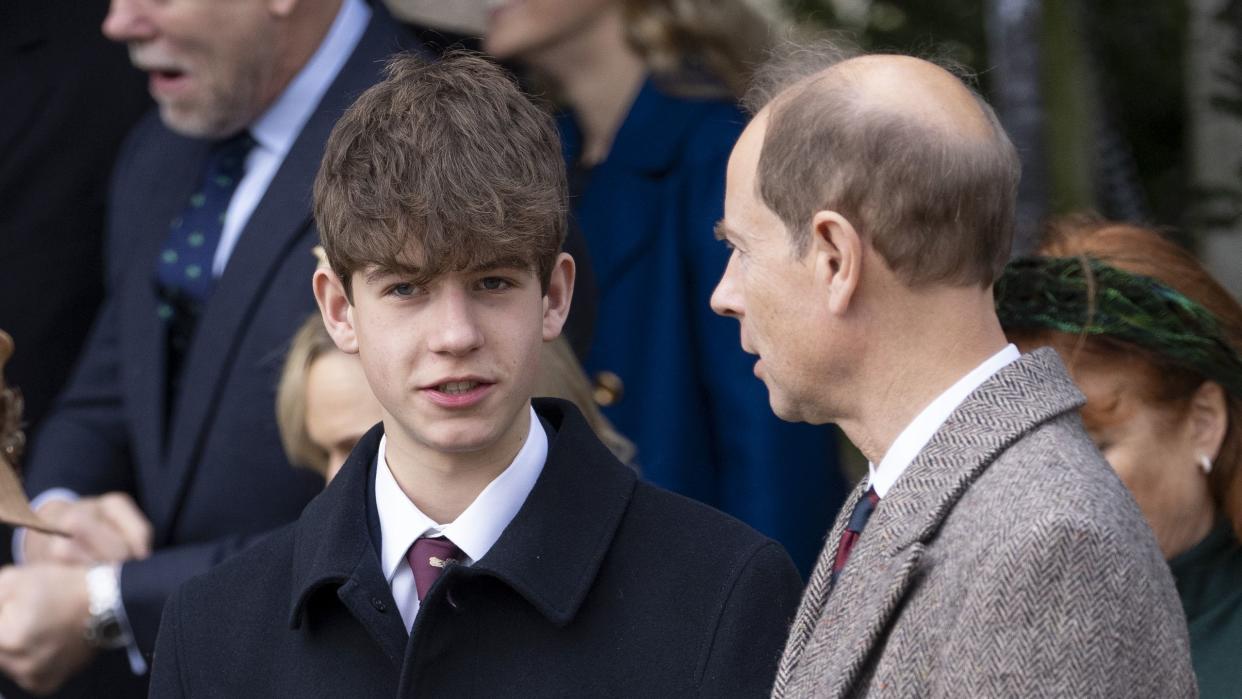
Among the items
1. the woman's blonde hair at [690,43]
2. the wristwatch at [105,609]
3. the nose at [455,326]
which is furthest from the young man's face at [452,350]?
the woman's blonde hair at [690,43]

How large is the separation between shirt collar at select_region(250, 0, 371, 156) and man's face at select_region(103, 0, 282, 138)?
36mm

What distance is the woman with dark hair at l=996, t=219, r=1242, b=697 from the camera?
2.67 meters

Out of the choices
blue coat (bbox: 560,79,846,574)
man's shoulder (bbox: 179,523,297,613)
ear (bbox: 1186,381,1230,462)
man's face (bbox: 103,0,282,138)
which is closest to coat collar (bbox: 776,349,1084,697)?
man's shoulder (bbox: 179,523,297,613)

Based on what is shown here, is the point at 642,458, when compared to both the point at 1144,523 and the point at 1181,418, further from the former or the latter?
the point at 1144,523

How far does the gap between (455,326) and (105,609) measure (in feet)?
4.59

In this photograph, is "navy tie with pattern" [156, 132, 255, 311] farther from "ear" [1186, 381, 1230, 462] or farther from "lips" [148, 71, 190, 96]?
"ear" [1186, 381, 1230, 462]

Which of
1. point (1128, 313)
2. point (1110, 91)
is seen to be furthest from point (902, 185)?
point (1110, 91)

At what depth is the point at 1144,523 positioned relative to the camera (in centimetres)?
182

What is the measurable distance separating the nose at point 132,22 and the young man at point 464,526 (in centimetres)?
140

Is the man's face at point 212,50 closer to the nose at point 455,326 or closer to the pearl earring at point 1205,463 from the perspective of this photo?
the nose at point 455,326

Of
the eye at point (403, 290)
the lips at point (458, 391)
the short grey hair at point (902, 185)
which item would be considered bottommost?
the lips at point (458, 391)

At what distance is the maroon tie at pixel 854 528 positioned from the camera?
2121 millimetres

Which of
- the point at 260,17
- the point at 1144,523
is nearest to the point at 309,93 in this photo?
the point at 260,17

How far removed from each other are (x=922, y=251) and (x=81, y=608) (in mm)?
1881
